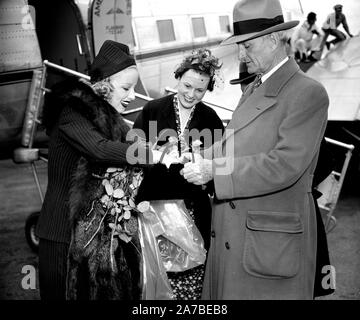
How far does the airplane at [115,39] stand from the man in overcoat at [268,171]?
2383mm

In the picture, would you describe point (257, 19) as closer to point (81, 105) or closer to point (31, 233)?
point (81, 105)

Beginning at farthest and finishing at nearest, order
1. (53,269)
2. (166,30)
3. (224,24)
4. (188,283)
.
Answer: (224,24) → (166,30) → (188,283) → (53,269)

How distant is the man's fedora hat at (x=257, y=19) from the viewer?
1885 millimetres

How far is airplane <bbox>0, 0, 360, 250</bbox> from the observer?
4965 mm

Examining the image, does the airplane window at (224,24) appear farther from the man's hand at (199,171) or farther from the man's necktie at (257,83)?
the man's hand at (199,171)

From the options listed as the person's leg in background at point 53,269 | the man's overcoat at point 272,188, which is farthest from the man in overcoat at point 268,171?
the person's leg in background at point 53,269

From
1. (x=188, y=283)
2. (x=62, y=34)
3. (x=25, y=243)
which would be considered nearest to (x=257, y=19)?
(x=188, y=283)

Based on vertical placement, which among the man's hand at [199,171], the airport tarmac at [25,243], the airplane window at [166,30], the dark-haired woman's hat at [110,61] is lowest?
the airport tarmac at [25,243]

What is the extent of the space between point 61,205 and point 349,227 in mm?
4527

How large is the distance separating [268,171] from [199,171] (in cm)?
33

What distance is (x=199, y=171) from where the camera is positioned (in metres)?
1.96
